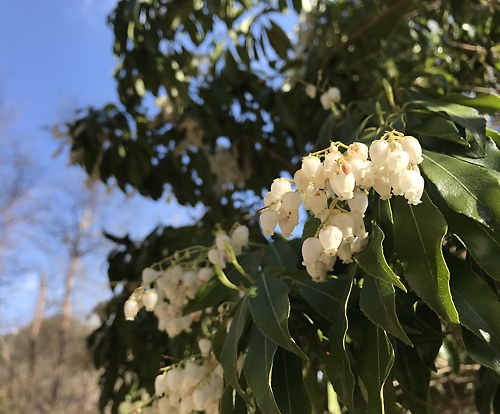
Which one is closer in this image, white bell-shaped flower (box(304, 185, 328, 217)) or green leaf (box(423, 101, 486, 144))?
white bell-shaped flower (box(304, 185, 328, 217))

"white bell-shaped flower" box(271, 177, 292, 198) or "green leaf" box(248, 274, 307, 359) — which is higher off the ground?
"white bell-shaped flower" box(271, 177, 292, 198)

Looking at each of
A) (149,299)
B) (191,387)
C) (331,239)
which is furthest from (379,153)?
(149,299)

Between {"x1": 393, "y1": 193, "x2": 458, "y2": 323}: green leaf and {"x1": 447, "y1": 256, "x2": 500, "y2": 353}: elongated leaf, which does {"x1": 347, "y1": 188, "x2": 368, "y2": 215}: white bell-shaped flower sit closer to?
{"x1": 393, "y1": 193, "x2": 458, "y2": 323}: green leaf

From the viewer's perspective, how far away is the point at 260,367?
0.82 meters

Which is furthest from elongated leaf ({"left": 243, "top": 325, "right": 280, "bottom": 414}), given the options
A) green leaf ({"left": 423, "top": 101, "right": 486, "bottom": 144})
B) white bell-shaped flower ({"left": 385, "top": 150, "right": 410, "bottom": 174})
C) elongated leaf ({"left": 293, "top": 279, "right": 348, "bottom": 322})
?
green leaf ({"left": 423, "top": 101, "right": 486, "bottom": 144})

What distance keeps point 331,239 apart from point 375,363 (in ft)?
0.68

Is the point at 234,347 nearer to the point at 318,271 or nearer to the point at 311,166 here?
the point at 318,271

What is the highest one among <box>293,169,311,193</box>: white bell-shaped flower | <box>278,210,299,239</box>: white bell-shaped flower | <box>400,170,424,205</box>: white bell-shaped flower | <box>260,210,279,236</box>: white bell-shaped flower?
<box>293,169,311,193</box>: white bell-shaped flower

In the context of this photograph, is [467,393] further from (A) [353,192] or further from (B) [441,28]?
(A) [353,192]

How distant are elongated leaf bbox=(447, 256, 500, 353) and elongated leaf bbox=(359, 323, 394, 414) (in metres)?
Answer: 0.12

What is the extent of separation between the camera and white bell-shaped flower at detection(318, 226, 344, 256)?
755 mm

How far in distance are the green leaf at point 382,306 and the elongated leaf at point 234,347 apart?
227 mm

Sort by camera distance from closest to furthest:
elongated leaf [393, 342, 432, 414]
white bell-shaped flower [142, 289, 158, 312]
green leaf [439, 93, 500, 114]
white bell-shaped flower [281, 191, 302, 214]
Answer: white bell-shaped flower [281, 191, 302, 214] < elongated leaf [393, 342, 432, 414] < green leaf [439, 93, 500, 114] < white bell-shaped flower [142, 289, 158, 312]

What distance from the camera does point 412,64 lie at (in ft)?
7.51
